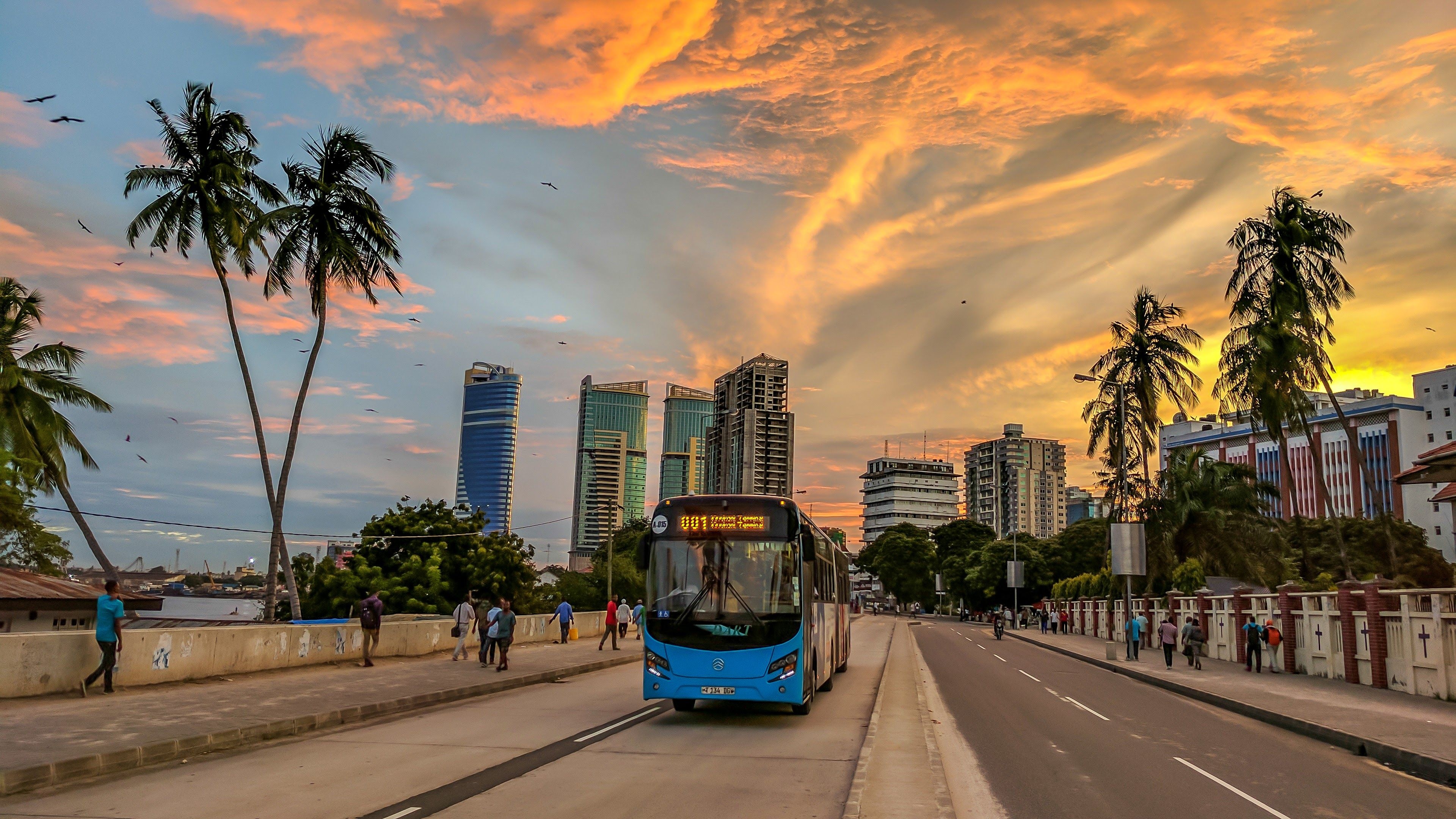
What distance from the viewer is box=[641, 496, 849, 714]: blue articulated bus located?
1338 cm

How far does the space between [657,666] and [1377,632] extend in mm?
18014

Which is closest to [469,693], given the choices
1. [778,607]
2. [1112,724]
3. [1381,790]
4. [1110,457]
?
[778,607]

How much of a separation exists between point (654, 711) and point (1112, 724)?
7781 mm

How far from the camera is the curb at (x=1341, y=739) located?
36.2ft

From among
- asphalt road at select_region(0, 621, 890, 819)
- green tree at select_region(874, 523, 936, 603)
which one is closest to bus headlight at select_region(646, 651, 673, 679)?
asphalt road at select_region(0, 621, 890, 819)

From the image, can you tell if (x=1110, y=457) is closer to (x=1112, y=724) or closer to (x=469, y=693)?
(x=1112, y=724)

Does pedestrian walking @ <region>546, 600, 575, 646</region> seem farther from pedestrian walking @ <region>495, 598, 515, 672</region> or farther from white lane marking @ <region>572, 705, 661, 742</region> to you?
white lane marking @ <region>572, 705, 661, 742</region>

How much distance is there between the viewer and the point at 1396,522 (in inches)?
2904

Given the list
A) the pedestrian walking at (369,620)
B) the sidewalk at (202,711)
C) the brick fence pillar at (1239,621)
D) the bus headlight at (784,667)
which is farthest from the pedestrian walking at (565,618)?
the brick fence pillar at (1239,621)

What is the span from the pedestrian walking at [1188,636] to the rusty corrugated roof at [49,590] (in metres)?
29.9

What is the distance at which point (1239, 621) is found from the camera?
30.9 metres

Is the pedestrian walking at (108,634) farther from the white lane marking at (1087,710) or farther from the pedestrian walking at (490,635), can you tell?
the white lane marking at (1087,710)

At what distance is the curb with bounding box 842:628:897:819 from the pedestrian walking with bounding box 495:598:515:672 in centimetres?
887

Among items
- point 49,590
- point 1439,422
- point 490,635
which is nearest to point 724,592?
point 490,635
